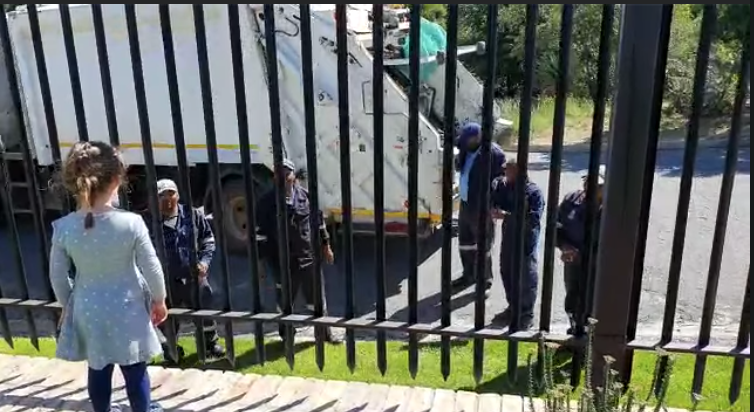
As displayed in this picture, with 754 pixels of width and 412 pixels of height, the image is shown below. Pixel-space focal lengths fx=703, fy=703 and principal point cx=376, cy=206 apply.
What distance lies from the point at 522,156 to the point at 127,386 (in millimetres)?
1909

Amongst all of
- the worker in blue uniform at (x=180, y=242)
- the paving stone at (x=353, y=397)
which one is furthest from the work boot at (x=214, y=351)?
the paving stone at (x=353, y=397)

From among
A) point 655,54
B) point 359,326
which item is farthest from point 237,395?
point 655,54

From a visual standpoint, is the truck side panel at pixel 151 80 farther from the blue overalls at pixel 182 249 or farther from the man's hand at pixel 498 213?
the man's hand at pixel 498 213

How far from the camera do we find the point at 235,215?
305 inches

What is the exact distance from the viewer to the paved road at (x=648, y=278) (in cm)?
613

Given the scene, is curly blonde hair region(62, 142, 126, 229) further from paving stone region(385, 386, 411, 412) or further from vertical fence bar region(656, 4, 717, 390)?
vertical fence bar region(656, 4, 717, 390)

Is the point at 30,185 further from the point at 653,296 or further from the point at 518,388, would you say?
the point at 653,296

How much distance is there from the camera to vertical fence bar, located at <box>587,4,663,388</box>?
2475 mm

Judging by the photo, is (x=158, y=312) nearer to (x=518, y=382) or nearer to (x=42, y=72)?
(x=42, y=72)

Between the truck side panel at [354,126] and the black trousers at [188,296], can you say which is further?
the truck side panel at [354,126]

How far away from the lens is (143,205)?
7.86 m

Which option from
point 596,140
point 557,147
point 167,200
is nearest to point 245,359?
point 167,200

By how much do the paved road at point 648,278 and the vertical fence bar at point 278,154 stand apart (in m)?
1.86

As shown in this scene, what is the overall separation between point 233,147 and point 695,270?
4880mm
